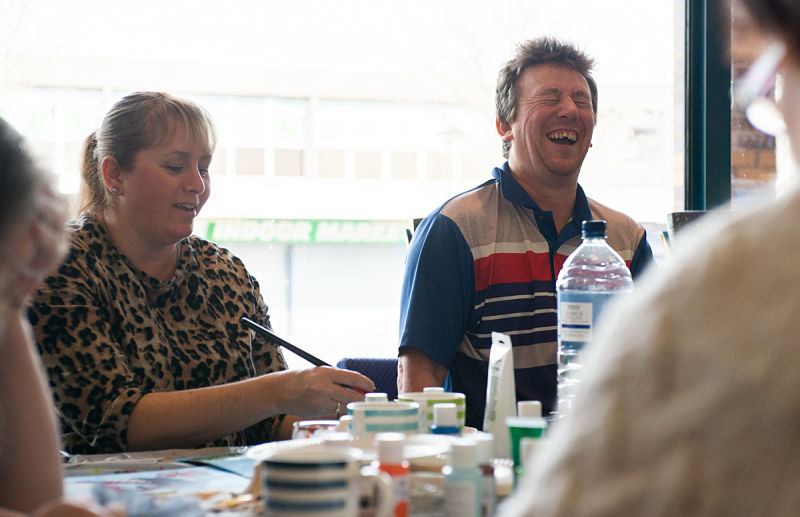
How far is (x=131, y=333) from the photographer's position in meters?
1.66

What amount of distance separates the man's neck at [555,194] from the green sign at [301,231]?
2083 mm

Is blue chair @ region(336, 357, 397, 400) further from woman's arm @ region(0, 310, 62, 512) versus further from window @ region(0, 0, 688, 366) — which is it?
window @ region(0, 0, 688, 366)

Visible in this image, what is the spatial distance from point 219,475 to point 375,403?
264 mm

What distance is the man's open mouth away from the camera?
2.14 m

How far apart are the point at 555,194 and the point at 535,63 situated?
370 millimetres

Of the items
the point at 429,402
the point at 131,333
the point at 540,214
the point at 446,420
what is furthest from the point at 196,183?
the point at 446,420

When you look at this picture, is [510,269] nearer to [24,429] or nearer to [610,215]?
[610,215]

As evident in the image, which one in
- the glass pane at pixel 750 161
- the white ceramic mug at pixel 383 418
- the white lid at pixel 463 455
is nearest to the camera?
the white lid at pixel 463 455

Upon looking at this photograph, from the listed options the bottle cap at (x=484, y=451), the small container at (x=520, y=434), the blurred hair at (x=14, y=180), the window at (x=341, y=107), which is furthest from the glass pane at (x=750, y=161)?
the blurred hair at (x=14, y=180)

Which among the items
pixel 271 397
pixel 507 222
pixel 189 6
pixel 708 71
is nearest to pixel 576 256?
pixel 507 222

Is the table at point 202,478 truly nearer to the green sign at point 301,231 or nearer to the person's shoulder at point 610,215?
the person's shoulder at point 610,215

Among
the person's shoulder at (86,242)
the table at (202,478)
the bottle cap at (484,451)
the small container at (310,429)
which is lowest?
the table at (202,478)

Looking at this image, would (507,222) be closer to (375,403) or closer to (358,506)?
(375,403)

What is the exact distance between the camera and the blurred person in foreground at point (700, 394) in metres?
0.45
